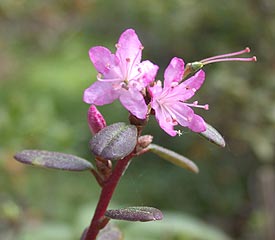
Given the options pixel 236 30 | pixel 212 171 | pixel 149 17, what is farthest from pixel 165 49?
pixel 212 171

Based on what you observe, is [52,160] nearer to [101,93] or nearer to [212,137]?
[101,93]

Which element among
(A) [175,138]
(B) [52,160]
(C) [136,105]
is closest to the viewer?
(C) [136,105]

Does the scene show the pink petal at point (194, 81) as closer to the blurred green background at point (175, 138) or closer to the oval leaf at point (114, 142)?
the oval leaf at point (114, 142)

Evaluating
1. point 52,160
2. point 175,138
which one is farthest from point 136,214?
point 175,138

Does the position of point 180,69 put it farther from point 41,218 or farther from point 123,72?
point 41,218

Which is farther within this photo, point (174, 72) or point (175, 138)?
point (175, 138)
